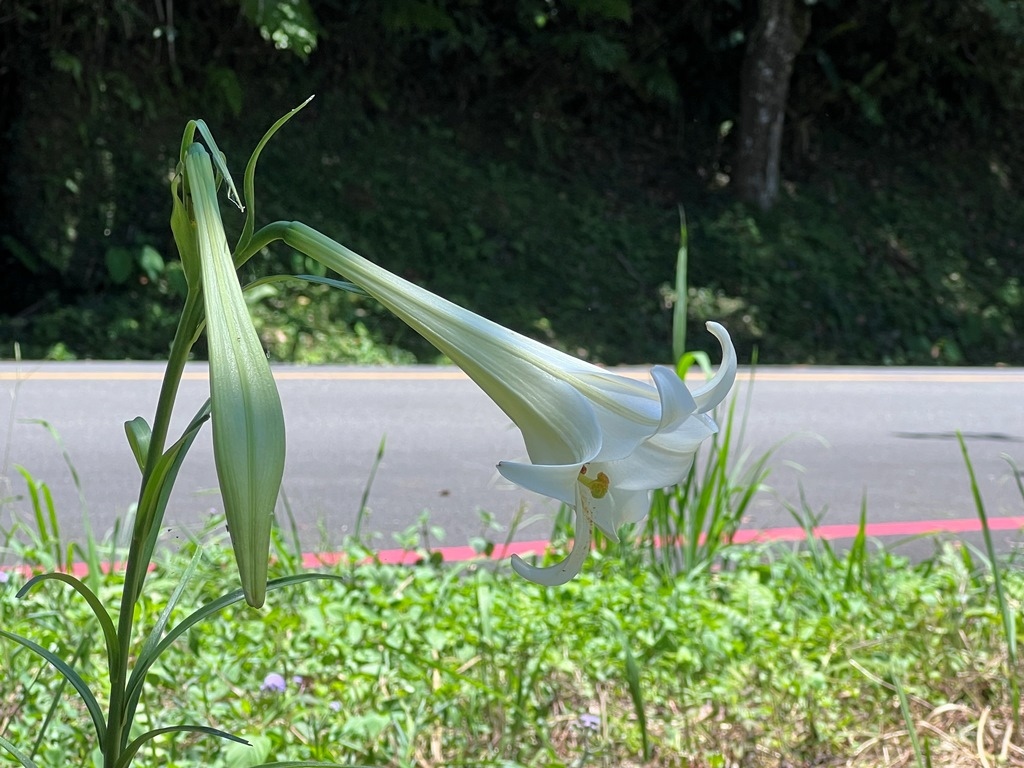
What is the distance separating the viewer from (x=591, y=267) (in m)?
10.7

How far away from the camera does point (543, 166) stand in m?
12.1

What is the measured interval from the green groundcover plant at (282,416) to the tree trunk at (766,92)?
451 inches

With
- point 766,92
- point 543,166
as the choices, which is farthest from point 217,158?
point 766,92

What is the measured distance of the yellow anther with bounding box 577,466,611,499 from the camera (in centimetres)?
87

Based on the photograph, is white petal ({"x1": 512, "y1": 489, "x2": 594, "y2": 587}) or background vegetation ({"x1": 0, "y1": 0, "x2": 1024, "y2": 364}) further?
background vegetation ({"x1": 0, "y1": 0, "x2": 1024, "y2": 364})

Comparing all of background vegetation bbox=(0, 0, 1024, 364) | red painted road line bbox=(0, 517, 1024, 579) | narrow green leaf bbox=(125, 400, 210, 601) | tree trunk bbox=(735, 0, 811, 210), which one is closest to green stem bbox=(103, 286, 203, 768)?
narrow green leaf bbox=(125, 400, 210, 601)

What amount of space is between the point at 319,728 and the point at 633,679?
0.56 meters

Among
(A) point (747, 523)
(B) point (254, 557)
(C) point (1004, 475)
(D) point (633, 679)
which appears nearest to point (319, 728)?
(D) point (633, 679)

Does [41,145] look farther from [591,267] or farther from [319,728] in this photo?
[319,728]

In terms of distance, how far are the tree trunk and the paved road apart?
4.23 m

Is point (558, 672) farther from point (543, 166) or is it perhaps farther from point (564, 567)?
point (543, 166)

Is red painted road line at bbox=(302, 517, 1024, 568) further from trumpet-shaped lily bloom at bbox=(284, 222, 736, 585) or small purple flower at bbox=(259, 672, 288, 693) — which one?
trumpet-shaped lily bloom at bbox=(284, 222, 736, 585)

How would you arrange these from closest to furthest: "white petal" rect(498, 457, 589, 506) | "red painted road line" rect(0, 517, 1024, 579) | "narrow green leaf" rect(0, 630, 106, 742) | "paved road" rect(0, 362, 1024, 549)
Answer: "white petal" rect(498, 457, 589, 506) → "narrow green leaf" rect(0, 630, 106, 742) → "red painted road line" rect(0, 517, 1024, 579) → "paved road" rect(0, 362, 1024, 549)

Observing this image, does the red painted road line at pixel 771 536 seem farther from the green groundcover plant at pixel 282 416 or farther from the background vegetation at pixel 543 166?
the background vegetation at pixel 543 166
